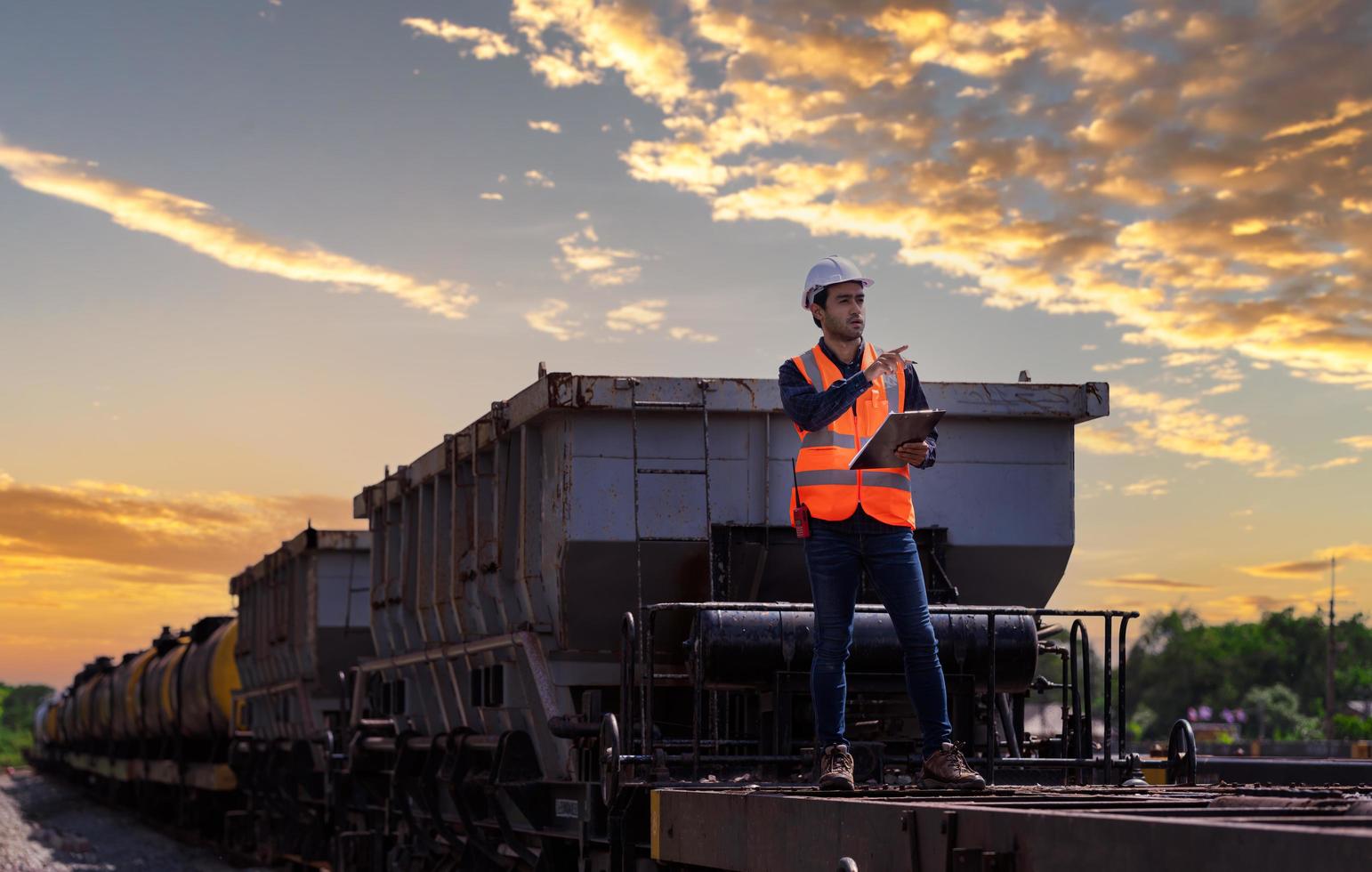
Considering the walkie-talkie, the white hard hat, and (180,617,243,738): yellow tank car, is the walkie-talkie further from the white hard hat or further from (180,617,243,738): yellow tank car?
(180,617,243,738): yellow tank car

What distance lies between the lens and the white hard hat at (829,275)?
673 centimetres

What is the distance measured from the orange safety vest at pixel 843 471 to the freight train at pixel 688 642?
106 cm

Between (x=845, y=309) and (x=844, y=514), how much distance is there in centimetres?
80

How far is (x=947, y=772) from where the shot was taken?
631cm

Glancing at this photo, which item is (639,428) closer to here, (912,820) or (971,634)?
(971,634)

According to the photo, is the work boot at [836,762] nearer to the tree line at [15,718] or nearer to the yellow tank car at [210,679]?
the yellow tank car at [210,679]

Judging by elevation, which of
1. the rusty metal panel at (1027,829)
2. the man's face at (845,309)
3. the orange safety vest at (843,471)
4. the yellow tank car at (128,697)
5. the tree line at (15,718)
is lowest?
the tree line at (15,718)

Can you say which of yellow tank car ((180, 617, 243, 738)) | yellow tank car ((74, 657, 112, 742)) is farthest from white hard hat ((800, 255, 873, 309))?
yellow tank car ((74, 657, 112, 742))

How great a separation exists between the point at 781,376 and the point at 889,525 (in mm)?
725

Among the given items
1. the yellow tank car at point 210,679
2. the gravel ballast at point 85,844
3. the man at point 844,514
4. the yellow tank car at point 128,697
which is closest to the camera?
the man at point 844,514

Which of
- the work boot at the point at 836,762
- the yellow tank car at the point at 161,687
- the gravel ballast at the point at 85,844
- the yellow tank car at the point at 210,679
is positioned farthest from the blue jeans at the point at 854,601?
the yellow tank car at the point at 161,687

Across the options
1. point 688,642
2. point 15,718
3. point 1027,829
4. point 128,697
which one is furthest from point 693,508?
point 15,718

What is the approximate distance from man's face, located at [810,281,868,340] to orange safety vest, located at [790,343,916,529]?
0.11 m

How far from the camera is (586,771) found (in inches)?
394
